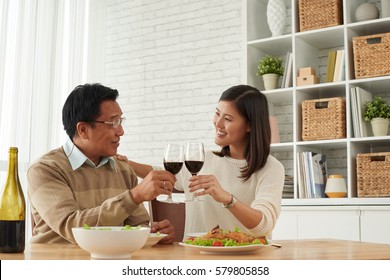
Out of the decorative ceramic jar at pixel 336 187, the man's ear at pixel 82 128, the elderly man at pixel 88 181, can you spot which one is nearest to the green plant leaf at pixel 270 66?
the decorative ceramic jar at pixel 336 187

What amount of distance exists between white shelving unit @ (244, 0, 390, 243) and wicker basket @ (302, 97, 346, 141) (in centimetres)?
5

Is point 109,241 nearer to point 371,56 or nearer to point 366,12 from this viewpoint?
point 371,56

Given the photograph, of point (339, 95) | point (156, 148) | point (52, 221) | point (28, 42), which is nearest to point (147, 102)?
point (156, 148)

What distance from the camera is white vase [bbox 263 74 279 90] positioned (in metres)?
4.03

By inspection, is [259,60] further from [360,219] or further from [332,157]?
[360,219]

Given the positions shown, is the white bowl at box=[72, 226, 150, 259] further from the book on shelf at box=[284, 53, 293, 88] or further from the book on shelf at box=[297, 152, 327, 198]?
the book on shelf at box=[284, 53, 293, 88]

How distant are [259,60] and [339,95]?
0.66 meters

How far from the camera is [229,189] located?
242 cm

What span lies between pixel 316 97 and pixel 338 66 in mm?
368

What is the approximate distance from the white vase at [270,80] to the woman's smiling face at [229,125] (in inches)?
63.4

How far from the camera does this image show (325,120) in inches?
147

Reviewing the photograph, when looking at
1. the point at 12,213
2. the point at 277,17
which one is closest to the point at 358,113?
the point at 277,17

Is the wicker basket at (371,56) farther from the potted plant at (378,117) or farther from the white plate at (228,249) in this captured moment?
the white plate at (228,249)

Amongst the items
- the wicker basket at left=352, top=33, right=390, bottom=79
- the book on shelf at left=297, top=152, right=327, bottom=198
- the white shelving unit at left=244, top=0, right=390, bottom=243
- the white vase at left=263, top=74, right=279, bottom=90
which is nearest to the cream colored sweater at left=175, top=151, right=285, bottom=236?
the white shelving unit at left=244, top=0, right=390, bottom=243
